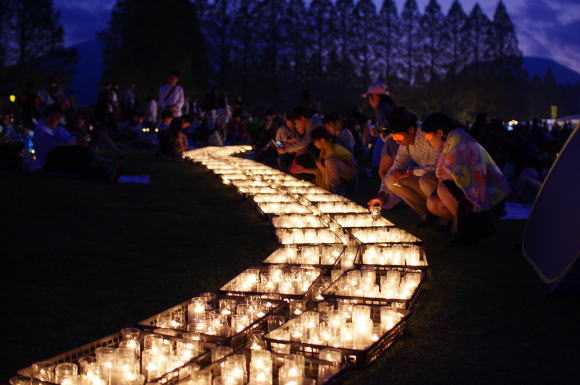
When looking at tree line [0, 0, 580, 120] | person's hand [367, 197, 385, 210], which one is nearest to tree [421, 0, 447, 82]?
tree line [0, 0, 580, 120]

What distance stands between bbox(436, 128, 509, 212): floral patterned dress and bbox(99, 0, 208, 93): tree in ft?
110

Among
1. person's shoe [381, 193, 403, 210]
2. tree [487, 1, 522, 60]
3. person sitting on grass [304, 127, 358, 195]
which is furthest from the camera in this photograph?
tree [487, 1, 522, 60]

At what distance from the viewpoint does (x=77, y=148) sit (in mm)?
8766

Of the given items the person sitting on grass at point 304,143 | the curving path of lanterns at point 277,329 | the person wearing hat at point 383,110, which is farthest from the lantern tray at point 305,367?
the person sitting on grass at point 304,143

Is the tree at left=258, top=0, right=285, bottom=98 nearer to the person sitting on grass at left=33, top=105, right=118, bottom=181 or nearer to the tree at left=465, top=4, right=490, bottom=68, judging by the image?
the tree at left=465, top=4, right=490, bottom=68

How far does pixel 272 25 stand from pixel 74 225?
3740 cm

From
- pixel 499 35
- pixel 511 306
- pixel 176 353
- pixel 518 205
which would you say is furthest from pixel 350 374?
pixel 499 35

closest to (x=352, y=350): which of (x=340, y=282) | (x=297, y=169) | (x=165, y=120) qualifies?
(x=340, y=282)

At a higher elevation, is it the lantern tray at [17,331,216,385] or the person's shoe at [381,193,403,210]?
the person's shoe at [381,193,403,210]

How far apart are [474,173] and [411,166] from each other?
47.4 inches

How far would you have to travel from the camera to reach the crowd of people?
4929 mm

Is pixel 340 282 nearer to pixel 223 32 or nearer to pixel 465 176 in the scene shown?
pixel 465 176

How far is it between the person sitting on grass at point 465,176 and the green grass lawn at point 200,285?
0.97 feet

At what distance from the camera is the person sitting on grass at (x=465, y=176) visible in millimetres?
4773
